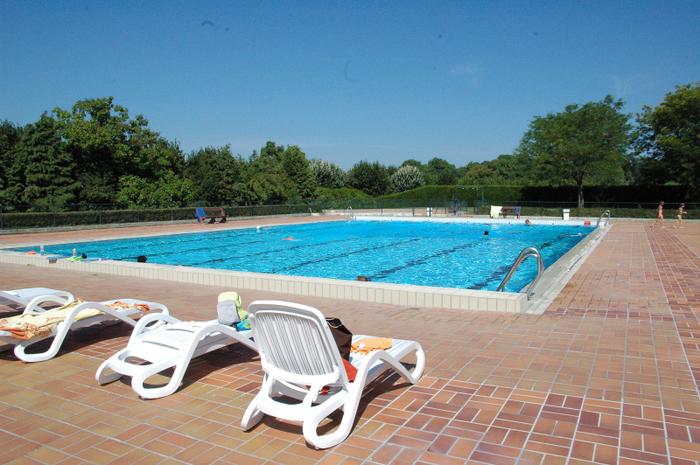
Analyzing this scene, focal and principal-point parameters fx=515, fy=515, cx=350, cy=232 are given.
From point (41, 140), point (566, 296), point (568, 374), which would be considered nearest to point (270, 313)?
point (568, 374)

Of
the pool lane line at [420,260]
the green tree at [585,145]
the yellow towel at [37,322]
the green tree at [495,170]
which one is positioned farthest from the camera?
the green tree at [495,170]

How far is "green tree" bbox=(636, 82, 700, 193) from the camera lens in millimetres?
32312

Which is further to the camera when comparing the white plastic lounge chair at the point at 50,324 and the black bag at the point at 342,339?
the white plastic lounge chair at the point at 50,324

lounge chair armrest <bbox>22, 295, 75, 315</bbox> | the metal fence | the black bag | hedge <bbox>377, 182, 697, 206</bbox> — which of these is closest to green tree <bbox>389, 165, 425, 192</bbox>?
hedge <bbox>377, 182, 697, 206</bbox>

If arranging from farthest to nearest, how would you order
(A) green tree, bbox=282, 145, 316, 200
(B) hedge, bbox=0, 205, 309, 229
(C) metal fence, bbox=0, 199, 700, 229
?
(A) green tree, bbox=282, 145, 316, 200 < (C) metal fence, bbox=0, 199, 700, 229 < (B) hedge, bbox=0, 205, 309, 229

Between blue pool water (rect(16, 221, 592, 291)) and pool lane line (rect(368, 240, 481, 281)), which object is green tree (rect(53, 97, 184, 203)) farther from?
pool lane line (rect(368, 240, 481, 281))

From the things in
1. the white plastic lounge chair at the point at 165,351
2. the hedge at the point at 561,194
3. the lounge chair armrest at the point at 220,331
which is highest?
the hedge at the point at 561,194

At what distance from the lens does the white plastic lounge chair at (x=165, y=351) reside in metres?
3.85

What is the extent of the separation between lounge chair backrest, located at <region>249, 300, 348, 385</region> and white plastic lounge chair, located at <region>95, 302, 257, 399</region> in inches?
36.6

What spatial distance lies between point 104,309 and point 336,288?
3463 millimetres

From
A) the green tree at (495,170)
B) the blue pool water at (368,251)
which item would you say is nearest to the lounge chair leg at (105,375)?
the blue pool water at (368,251)

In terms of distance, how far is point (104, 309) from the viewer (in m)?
5.03

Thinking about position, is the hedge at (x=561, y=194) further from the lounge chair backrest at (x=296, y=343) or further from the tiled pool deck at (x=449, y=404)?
the lounge chair backrest at (x=296, y=343)

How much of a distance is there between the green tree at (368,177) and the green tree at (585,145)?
93.8ft
